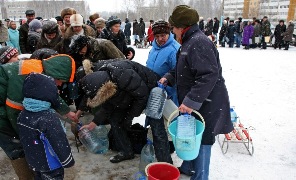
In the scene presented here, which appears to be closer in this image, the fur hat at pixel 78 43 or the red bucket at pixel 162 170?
the red bucket at pixel 162 170

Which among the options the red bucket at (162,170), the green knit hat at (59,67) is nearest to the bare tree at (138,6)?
the green knit hat at (59,67)

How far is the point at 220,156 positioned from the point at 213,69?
1.81 metres

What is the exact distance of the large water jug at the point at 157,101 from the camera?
109 inches

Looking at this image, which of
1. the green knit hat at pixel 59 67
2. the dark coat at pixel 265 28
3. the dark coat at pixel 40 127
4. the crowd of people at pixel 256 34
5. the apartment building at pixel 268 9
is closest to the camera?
the dark coat at pixel 40 127

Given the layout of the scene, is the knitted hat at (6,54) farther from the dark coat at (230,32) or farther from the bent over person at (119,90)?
the dark coat at (230,32)

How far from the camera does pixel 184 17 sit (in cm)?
229

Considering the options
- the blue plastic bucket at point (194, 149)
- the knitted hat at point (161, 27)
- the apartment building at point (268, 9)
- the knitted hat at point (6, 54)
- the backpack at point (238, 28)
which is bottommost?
the blue plastic bucket at point (194, 149)

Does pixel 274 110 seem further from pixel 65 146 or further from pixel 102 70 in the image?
pixel 65 146

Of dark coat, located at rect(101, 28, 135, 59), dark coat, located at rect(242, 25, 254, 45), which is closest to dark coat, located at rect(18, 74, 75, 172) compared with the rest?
dark coat, located at rect(101, 28, 135, 59)

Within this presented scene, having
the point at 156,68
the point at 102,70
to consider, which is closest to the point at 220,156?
the point at 156,68

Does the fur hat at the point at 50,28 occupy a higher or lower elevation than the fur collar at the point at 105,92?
higher

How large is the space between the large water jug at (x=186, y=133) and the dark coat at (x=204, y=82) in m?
0.14

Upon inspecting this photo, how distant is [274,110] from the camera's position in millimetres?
5230

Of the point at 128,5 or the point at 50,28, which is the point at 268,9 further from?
the point at 50,28
